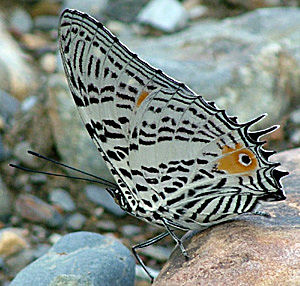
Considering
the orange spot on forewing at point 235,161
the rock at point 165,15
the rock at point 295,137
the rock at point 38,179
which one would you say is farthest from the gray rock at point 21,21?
the orange spot on forewing at point 235,161

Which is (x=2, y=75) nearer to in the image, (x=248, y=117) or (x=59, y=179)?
(x=59, y=179)

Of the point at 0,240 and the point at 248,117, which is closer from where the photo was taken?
the point at 0,240

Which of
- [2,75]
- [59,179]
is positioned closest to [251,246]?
[59,179]

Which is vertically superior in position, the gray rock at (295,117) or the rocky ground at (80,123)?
the rocky ground at (80,123)

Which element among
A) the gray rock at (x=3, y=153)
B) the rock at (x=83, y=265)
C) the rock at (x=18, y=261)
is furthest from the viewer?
the gray rock at (x=3, y=153)

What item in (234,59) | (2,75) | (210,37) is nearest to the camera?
(234,59)

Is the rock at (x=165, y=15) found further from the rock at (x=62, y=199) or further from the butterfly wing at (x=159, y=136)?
the butterfly wing at (x=159, y=136)

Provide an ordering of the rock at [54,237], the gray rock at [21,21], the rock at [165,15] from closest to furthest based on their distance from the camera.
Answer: the rock at [54,237] → the rock at [165,15] → the gray rock at [21,21]
